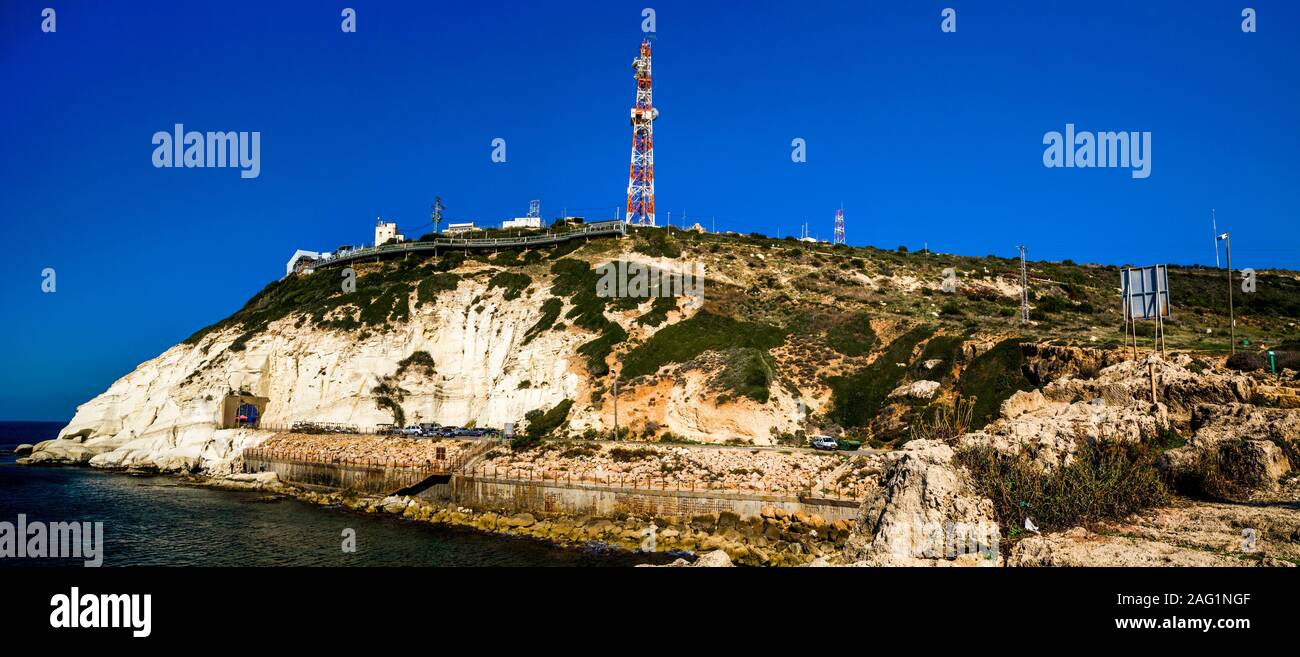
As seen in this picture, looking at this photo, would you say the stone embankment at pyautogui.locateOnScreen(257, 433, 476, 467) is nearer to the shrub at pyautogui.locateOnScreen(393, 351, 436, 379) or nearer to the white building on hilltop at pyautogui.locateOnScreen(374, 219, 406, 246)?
the shrub at pyautogui.locateOnScreen(393, 351, 436, 379)

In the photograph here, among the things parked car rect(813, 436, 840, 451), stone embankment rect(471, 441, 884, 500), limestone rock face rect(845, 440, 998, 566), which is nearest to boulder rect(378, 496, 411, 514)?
stone embankment rect(471, 441, 884, 500)

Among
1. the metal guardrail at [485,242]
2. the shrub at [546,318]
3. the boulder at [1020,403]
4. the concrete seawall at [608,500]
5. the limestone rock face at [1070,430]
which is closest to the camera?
the limestone rock face at [1070,430]

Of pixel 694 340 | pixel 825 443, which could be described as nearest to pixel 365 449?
pixel 694 340

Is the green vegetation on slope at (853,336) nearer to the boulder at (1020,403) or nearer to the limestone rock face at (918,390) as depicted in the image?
the limestone rock face at (918,390)

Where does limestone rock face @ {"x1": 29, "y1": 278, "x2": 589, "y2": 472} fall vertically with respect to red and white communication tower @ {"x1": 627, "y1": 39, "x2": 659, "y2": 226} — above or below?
below

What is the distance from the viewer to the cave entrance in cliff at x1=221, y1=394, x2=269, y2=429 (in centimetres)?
6372

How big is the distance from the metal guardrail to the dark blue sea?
38473mm

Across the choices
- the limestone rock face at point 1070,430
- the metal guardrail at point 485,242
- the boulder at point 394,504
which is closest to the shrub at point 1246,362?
the limestone rock face at point 1070,430

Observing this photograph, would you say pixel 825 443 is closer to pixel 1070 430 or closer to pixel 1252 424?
pixel 1070 430

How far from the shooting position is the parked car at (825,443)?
39.3 metres

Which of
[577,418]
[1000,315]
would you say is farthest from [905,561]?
[1000,315]

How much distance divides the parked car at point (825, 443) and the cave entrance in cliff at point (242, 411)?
52.1 meters
